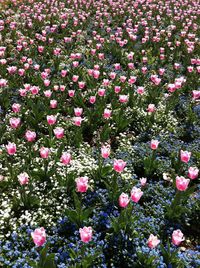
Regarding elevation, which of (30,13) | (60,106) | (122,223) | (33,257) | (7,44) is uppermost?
(30,13)

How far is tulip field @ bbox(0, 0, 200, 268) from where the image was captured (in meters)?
3.66

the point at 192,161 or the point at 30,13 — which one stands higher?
the point at 30,13

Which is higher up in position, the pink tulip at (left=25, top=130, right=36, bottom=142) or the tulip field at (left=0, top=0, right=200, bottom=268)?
the pink tulip at (left=25, top=130, right=36, bottom=142)

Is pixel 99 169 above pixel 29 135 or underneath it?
underneath

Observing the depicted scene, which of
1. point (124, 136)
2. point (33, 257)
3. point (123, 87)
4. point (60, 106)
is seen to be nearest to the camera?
point (33, 257)

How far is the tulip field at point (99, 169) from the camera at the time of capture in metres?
3.66

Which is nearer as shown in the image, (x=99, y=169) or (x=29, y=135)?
(x=29, y=135)

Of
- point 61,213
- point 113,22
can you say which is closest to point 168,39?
point 113,22

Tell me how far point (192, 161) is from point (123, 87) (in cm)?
243

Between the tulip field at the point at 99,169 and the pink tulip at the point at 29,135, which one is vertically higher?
the pink tulip at the point at 29,135

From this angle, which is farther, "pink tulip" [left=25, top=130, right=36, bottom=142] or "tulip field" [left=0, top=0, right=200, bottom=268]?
"pink tulip" [left=25, top=130, right=36, bottom=142]

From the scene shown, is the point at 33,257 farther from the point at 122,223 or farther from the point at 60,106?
the point at 60,106

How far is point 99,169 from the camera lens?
4.63 meters

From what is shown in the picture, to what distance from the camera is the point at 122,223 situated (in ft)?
12.1
